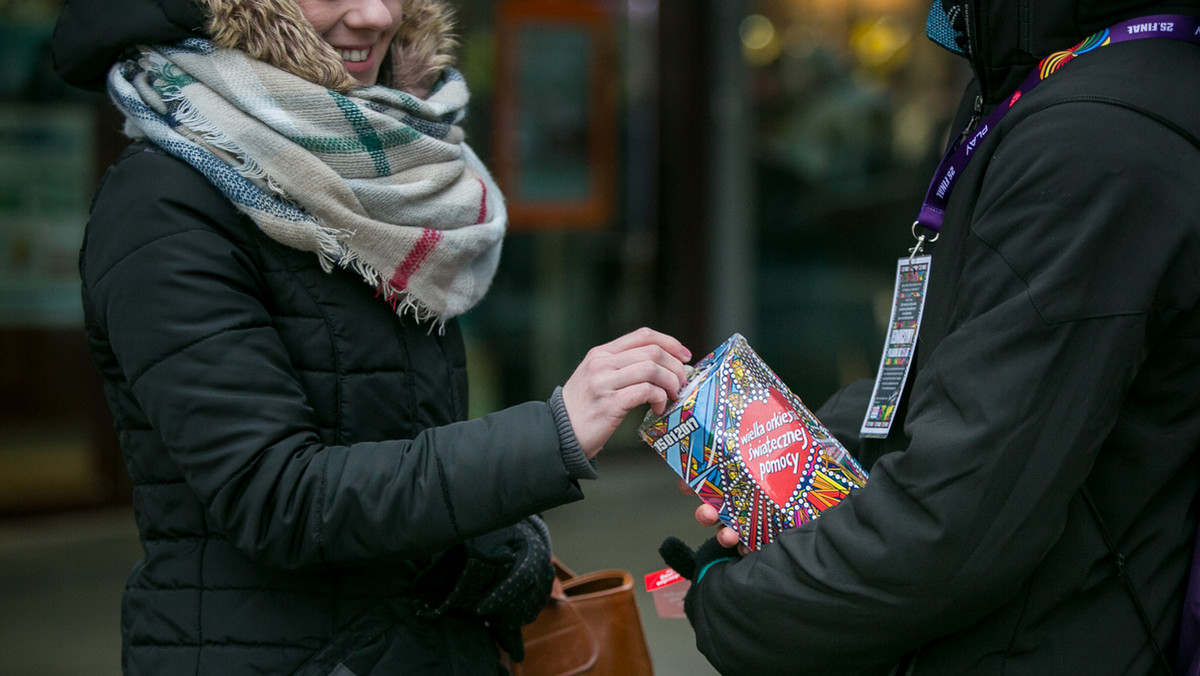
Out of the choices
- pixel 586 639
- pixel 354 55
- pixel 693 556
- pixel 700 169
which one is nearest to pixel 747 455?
pixel 693 556

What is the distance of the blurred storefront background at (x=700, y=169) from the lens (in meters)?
6.48

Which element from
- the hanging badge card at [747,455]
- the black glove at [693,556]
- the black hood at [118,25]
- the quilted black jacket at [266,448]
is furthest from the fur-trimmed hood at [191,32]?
the black glove at [693,556]

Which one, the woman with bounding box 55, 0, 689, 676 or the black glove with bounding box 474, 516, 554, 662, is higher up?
the woman with bounding box 55, 0, 689, 676

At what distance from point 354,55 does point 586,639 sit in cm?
110

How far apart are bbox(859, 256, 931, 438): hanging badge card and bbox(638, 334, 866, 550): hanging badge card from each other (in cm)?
8

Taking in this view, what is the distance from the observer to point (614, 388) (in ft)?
5.24

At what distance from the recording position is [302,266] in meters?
1.71

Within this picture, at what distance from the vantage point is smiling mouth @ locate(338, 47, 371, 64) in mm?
1890

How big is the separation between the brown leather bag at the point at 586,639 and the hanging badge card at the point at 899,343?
62 cm

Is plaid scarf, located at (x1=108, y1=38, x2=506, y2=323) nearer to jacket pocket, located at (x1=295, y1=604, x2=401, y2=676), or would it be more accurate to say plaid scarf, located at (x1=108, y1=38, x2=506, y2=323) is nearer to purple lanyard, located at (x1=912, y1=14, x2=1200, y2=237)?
jacket pocket, located at (x1=295, y1=604, x2=401, y2=676)

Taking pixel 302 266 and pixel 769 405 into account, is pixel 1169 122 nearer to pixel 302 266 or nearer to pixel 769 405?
pixel 769 405

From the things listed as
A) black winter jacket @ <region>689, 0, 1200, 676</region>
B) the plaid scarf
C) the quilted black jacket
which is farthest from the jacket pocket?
black winter jacket @ <region>689, 0, 1200, 676</region>

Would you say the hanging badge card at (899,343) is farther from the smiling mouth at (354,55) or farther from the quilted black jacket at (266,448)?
the smiling mouth at (354,55)

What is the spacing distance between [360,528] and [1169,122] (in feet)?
3.78
